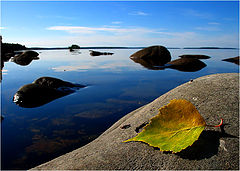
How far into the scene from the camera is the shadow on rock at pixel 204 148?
1660mm

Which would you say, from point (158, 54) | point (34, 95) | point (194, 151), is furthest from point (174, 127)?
point (158, 54)

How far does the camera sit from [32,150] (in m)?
2.93

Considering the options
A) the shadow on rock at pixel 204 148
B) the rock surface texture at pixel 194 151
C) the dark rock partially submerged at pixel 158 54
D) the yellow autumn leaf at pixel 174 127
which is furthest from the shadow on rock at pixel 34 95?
the dark rock partially submerged at pixel 158 54

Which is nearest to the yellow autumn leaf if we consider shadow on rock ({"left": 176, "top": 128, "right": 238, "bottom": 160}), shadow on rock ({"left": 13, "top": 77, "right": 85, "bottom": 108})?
shadow on rock ({"left": 176, "top": 128, "right": 238, "bottom": 160})

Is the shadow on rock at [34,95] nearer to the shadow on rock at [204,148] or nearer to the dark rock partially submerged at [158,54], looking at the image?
the shadow on rock at [204,148]

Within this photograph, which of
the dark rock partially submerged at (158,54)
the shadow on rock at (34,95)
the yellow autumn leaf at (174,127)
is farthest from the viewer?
the dark rock partially submerged at (158,54)

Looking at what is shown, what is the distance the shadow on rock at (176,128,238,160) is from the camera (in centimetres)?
166

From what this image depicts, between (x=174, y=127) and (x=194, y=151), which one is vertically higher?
(x=174, y=127)

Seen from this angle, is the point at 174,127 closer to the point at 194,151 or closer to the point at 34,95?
the point at 194,151

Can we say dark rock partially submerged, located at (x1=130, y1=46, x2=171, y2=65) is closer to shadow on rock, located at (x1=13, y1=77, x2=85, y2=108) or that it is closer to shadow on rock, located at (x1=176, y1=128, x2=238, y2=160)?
shadow on rock, located at (x1=13, y1=77, x2=85, y2=108)

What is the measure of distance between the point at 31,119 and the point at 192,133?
3.92 metres

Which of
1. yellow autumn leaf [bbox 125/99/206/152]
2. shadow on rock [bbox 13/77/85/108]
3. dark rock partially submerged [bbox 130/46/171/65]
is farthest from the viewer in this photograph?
dark rock partially submerged [bbox 130/46/171/65]

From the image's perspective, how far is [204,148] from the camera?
1.72 meters

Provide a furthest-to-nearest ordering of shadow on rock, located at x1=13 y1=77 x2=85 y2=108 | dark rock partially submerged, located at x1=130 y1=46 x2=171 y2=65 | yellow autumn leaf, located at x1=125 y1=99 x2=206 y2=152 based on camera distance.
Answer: dark rock partially submerged, located at x1=130 y1=46 x2=171 y2=65
shadow on rock, located at x1=13 y1=77 x2=85 y2=108
yellow autumn leaf, located at x1=125 y1=99 x2=206 y2=152
